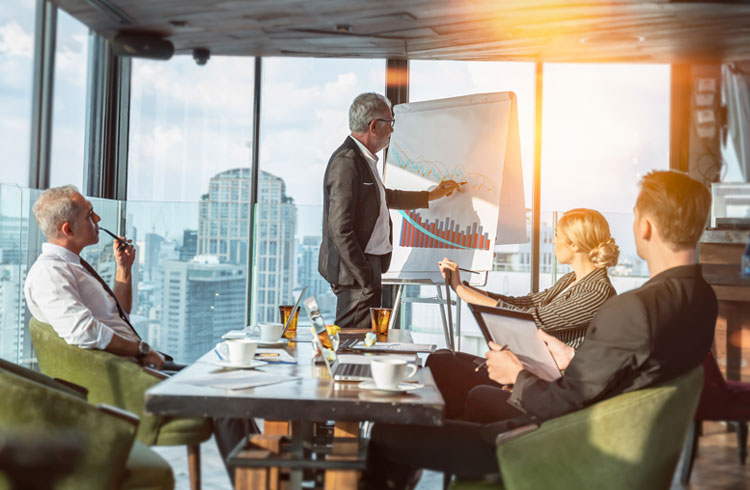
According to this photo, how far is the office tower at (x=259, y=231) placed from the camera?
5.45m

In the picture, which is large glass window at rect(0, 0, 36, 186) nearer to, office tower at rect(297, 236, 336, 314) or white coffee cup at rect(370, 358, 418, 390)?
office tower at rect(297, 236, 336, 314)

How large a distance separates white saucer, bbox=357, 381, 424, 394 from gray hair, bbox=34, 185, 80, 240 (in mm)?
1525

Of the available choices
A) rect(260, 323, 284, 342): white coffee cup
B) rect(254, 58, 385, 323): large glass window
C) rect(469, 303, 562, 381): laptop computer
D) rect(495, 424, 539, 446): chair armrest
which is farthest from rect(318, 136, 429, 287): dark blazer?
rect(254, 58, 385, 323): large glass window

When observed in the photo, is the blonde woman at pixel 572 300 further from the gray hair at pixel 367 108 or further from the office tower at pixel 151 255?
the office tower at pixel 151 255

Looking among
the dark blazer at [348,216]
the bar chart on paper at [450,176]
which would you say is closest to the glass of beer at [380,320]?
the dark blazer at [348,216]

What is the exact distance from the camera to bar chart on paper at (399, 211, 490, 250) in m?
4.14

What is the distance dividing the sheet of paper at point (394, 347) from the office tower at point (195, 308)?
3.21 m

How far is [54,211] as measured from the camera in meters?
2.62

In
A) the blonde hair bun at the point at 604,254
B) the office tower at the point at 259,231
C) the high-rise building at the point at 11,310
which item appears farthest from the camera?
the office tower at the point at 259,231

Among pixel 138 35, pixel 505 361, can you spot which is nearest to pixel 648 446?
pixel 505 361

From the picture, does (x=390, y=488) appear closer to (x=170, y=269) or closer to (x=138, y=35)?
(x=170, y=269)

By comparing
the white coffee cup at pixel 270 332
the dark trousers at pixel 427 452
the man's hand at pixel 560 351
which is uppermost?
the white coffee cup at pixel 270 332

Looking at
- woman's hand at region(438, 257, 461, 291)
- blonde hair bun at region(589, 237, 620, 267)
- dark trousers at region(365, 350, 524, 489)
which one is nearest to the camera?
dark trousers at region(365, 350, 524, 489)

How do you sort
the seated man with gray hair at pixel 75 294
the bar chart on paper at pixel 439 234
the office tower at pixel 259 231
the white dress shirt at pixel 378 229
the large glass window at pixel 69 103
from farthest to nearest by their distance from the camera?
the office tower at pixel 259 231, the large glass window at pixel 69 103, the bar chart on paper at pixel 439 234, the white dress shirt at pixel 378 229, the seated man with gray hair at pixel 75 294
